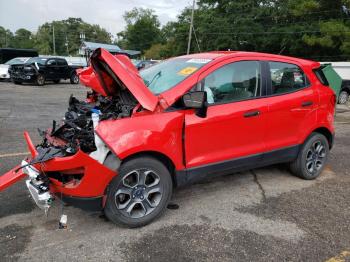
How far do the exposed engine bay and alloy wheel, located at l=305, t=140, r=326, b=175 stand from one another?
2.78 m

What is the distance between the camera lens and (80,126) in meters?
3.81

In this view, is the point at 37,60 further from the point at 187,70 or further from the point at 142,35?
the point at 142,35

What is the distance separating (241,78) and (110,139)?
73.3 inches

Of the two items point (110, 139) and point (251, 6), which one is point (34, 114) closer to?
point (110, 139)

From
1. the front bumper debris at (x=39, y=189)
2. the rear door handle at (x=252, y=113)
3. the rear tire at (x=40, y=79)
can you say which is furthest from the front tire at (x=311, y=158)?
the rear tire at (x=40, y=79)

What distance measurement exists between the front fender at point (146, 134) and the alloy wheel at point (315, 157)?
2.26 metres

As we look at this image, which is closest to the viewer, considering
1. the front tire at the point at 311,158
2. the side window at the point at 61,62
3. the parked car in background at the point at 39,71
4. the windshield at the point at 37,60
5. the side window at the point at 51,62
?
the front tire at the point at 311,158

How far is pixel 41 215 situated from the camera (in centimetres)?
390

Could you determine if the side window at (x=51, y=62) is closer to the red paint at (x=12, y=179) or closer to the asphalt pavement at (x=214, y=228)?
the asphalt pavement at (x=214, y=228)

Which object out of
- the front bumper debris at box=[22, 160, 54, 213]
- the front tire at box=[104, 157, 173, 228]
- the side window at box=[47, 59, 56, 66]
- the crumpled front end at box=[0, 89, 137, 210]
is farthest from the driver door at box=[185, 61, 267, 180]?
the side window at box=[47, 59, 56, 66]

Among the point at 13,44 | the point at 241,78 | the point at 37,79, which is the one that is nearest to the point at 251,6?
the point at 37,79

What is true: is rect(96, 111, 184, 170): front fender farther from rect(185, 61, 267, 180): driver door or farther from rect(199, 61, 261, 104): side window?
rect(199, 61, 261, 104): side window

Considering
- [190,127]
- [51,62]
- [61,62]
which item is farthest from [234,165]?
[61,62]

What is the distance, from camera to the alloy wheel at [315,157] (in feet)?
16.9
